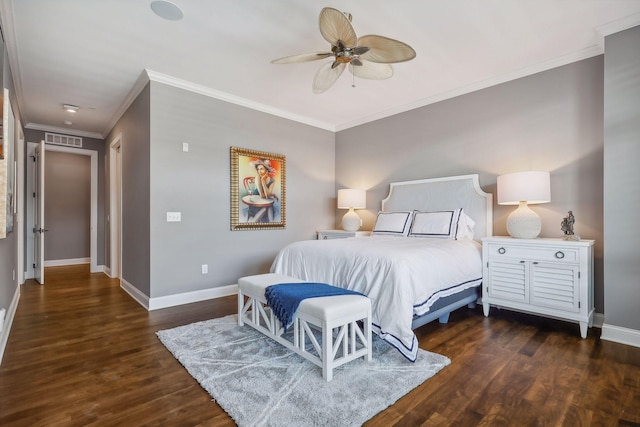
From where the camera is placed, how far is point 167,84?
3.65m

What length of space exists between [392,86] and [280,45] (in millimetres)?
1616

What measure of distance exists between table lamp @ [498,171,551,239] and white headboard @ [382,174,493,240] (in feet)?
1.67

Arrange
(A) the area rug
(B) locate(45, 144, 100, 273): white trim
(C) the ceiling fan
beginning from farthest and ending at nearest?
(B) locate(45, 144, 100, 273): white trim, (C) the ceiling fan, (A) the area rug

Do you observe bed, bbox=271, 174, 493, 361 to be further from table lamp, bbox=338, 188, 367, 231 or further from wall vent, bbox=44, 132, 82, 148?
wall vent, bbox=44, 132, 82, 148

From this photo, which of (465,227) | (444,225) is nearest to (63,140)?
(444,225)

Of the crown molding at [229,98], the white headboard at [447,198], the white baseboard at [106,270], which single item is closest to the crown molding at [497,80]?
the crown molding at [229,98]

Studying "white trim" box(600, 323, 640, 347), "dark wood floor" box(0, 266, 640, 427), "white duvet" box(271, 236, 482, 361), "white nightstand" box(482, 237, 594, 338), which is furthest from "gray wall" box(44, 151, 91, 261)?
"white trim" box(600, 323, 640, 347)

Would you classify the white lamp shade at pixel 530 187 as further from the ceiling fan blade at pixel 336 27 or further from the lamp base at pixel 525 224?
the ceiling fan blade at pixel 336 27

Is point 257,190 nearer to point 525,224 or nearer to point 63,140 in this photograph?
point 525,224

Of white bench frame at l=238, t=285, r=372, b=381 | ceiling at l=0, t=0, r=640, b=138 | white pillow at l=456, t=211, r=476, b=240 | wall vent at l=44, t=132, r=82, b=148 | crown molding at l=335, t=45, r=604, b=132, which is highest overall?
ceiling at l=0, t=0, r=640, b=138

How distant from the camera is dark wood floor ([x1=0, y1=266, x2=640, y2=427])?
5.39 feet

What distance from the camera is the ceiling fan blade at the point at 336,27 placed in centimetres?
201

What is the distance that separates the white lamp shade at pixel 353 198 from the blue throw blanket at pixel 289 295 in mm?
2583

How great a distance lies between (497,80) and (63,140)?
698cm
